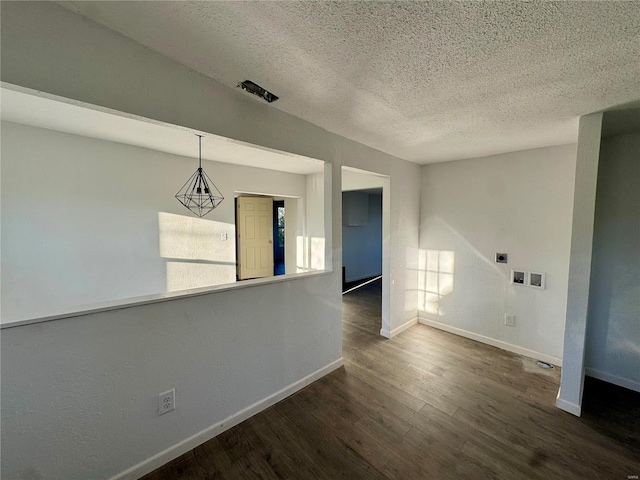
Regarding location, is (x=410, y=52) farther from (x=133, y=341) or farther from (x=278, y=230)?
(x=278, y=230)

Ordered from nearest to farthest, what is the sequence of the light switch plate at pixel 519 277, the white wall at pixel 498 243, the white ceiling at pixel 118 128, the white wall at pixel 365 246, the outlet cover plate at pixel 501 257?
the white ceiling at pixel 118 128, the white wall at pixel 498 243, the light switch plate at pixel 519 277, the outlet cover plate at pixel 501 257, the white wall at pixel 365 246

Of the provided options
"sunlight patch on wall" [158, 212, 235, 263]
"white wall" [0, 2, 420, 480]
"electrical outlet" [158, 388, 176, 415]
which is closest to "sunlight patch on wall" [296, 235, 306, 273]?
"sunlight patch on wall" [158, 212, 235, 263]

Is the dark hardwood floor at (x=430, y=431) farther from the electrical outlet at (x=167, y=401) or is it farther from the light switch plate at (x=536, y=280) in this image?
the light switch plate at (x=536, y=280)

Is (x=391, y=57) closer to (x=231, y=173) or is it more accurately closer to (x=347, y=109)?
(x=347, y=109)

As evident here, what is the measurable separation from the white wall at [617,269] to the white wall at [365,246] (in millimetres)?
4399

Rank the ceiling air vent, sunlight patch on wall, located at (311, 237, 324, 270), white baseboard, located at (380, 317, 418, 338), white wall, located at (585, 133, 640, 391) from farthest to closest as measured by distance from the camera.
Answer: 1. sunlight patch on wall, located at (311, 237, 324, 270)
2. white baseboard, located at (380, 317, 418, 338)
3. white wall, located at (585, 133, 640, 391)
4. the ceiling air vent

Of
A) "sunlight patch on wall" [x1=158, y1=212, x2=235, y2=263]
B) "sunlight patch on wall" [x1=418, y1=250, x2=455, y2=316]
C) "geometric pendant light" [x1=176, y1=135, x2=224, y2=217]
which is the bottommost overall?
"sunlight patch on wall" [x1=418, y1=250, x2=455, y2=316]

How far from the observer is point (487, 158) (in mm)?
3080

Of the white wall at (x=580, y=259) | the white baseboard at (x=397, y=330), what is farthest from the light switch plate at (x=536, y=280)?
the white baseboard at (x=397, y=330)

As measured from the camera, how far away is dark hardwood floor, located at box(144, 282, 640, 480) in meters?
1.52

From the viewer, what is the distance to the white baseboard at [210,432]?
1451 millimetres

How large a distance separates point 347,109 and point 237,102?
2.60ft

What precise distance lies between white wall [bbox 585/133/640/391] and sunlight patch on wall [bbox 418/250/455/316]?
1338 mm

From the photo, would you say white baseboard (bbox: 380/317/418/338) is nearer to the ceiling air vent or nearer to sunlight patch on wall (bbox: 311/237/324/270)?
sunlight patch on wall (bbox: 311/237/324/270)
